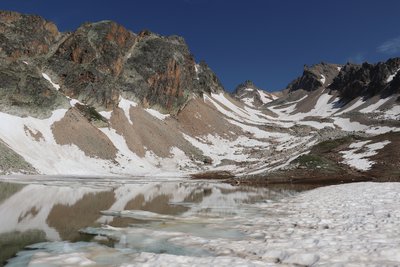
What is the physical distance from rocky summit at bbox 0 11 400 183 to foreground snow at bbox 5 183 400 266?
112 feet

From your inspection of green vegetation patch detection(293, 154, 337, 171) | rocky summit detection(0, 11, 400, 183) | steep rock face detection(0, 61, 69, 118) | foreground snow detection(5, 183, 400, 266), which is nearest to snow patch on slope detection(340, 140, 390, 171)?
rocky summit detection(0, 11, 400, 183)

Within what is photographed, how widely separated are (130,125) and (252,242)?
83581 mm

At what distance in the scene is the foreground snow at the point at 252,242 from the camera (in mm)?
11773

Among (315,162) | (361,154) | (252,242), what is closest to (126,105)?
(315,162)

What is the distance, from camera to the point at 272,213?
2294 centimetres

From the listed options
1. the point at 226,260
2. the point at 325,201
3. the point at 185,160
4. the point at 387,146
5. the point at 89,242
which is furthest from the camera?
the point at 185,160

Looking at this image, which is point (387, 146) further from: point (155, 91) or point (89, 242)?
point (155, 91)

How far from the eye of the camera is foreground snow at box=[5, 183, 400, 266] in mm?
11773

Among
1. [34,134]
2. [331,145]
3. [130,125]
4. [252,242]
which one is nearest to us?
[252,242]

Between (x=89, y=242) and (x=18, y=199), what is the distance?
14.1 metres

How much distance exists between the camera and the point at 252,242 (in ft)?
47.5

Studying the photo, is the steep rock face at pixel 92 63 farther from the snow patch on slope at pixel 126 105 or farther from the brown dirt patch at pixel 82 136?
the brown dirt patch at pixel 82 136

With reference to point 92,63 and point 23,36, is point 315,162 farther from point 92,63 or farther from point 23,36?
point 23,36

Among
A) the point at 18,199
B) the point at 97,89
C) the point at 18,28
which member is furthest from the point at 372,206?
the point at 18,28
